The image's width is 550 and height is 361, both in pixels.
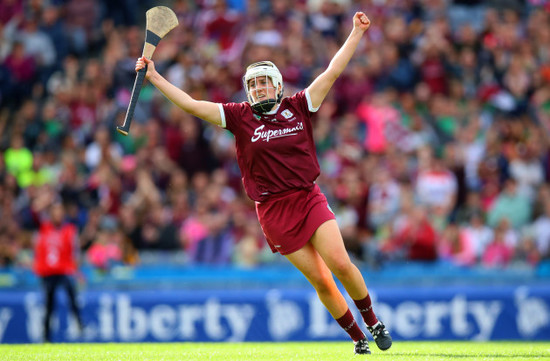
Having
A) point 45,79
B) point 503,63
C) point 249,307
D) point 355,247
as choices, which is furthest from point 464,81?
point 45,79

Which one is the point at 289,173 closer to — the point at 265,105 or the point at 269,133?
the point at 269,133

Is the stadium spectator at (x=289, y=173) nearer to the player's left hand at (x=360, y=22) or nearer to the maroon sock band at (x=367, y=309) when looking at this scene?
the maroon sock band at (x=367, y=309)

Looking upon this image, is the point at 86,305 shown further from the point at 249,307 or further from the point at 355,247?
the point at 355,247

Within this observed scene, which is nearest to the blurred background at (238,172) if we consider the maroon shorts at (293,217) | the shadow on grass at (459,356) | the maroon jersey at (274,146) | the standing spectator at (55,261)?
the standing spectator at (55,261)

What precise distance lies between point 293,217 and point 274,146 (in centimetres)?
62

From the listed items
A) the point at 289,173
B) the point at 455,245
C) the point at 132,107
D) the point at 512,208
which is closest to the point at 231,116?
the point at 289,173

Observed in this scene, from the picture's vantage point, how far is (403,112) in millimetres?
17094

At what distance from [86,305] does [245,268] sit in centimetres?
243

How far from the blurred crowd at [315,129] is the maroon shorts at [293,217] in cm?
595

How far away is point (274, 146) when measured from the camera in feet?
25.6

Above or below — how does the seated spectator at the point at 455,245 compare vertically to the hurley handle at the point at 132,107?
below

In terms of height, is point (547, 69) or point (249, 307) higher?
point (547, 69)

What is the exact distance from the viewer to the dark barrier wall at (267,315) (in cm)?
1338

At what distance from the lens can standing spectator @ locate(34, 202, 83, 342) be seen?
13.1m
